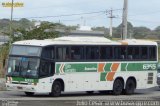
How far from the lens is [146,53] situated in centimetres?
3228

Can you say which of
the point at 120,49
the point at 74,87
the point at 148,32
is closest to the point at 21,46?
the point at 74,87

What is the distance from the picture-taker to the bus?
2683 cm

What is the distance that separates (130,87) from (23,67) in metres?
7.57

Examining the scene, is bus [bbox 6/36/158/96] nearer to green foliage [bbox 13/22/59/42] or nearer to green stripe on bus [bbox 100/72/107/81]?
green stripe on bus [bbox 100/72/107/81]

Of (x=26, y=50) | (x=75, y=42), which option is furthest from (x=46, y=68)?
(x=75, y=42)

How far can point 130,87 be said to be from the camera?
31719 mm

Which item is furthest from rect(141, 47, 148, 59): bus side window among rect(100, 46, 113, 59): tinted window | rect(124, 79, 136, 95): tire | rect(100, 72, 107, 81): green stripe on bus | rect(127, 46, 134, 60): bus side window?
rect(100, 72, 107, 81): green stripe on bus

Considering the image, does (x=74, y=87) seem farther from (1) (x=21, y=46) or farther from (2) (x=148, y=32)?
(2) (x=148, y=32)

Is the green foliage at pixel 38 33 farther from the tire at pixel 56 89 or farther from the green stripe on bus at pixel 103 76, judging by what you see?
the tire at pixel 56 89

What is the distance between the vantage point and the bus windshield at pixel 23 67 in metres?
26.6

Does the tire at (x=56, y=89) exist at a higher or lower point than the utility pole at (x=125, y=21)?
lower

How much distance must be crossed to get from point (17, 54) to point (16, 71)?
0.91 m

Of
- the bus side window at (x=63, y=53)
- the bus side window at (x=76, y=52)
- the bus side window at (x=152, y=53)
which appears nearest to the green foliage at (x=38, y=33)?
the bus side window at (x=152, y=53)

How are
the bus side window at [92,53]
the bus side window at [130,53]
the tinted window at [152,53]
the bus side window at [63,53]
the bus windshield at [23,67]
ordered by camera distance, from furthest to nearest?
the tinted window at [152,53]
the bus side window at [130,53]
the bus side window at [92,53]
the bus side window at [63,53]
the bus windshield at [23,67]
